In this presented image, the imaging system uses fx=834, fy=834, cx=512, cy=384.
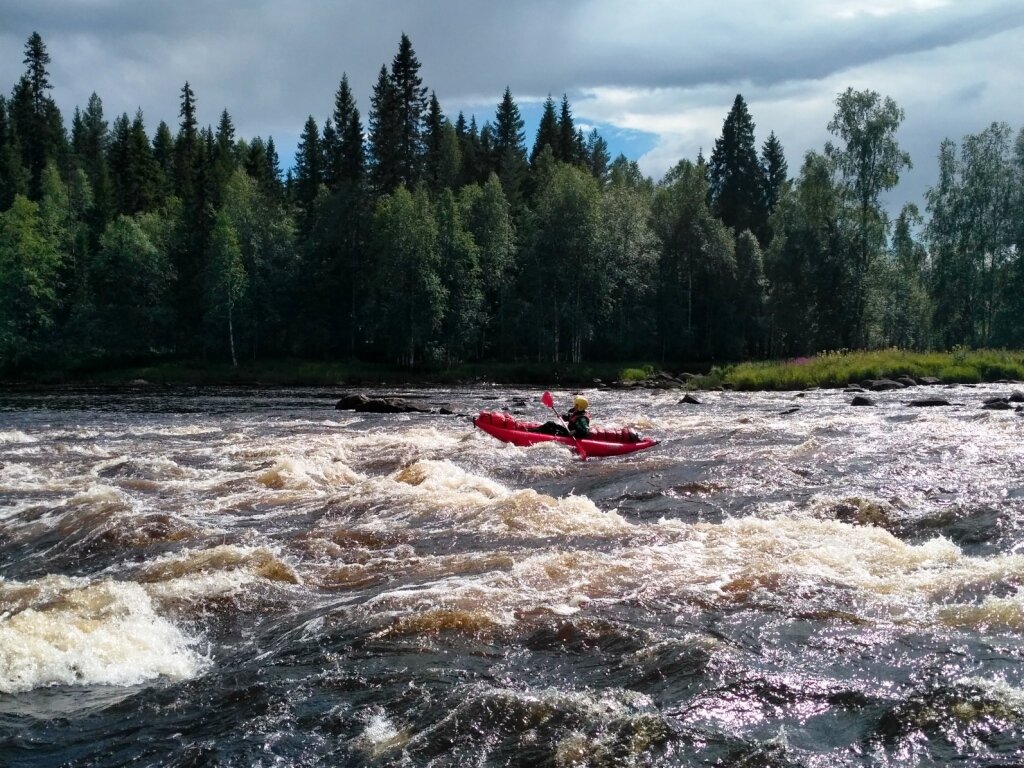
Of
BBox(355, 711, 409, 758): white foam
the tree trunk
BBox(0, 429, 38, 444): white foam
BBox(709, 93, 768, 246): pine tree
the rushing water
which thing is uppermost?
BBox(709, 93, 768, 246): pine tree

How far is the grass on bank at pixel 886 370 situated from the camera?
3369 cm

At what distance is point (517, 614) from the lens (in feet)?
23.2

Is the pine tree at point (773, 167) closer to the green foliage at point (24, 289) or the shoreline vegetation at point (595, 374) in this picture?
the shoreline vegetation at point (595, 374)

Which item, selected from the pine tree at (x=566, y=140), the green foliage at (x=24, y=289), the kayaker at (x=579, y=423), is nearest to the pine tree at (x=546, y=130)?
the pine tree at (x=566, y=140)

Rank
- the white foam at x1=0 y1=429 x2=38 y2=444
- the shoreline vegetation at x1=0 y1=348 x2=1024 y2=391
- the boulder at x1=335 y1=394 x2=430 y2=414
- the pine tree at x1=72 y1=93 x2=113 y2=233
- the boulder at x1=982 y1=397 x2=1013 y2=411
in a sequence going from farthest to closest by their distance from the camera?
the pine tree at x1=72 y1=93 x2=113 y2=233 → the shoreline vegetation at x1=0 y1=348 x2=1024 y2=391 → the boulder at x1=335 y1=394 x2=430 y2=414 → the boulder at x1=982 y1=397 x2=1013 y2=411 → the white foam at x1=0 y1=429 x2=38 y2=444

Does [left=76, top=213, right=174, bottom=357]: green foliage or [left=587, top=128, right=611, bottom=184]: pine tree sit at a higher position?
[left=587, top=128, right=611, bottom=184]: pine tree

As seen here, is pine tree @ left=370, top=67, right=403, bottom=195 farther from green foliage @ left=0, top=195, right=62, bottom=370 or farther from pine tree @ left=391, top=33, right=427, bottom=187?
green foliage @ left=0, top=195, right=62, bottom=370

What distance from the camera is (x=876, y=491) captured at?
11.8 metres

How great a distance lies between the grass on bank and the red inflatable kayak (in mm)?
19223

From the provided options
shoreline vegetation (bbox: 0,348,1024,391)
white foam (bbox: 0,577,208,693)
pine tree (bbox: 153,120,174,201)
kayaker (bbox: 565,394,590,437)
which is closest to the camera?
white foam (bbox: 0,577,208,693)

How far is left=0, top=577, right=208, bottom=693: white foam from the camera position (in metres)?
6.15

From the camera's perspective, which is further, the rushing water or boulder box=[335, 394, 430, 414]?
boulder box=[335, 394, 430, 414]

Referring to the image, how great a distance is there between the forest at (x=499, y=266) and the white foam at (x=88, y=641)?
4031 centimetres

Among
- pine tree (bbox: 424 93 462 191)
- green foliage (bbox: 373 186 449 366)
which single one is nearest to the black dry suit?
green foliage (bbox: 373 186 449 366)
